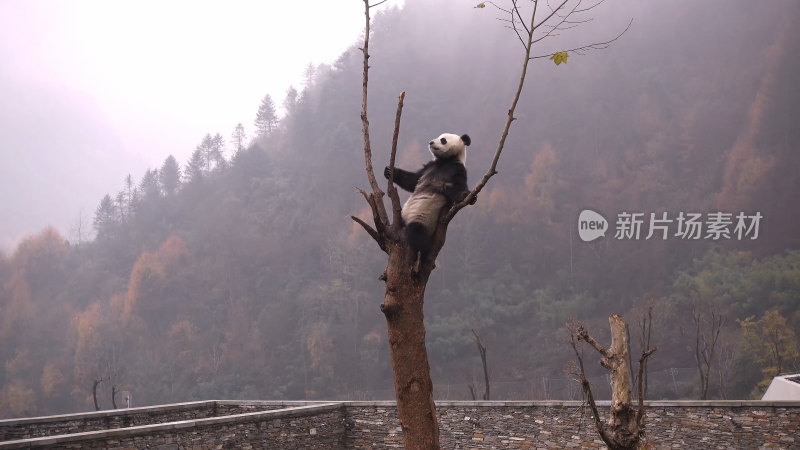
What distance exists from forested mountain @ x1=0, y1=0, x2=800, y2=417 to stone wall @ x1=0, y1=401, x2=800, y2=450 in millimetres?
18149

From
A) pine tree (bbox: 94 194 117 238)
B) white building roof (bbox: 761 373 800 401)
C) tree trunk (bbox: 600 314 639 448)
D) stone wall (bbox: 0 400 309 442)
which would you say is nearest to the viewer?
tree trunk (bbox: 600 314 639 448)

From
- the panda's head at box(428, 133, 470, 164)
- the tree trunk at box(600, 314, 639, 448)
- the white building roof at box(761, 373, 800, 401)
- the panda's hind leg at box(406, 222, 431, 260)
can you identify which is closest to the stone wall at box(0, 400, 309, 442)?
the panda's head at box(428, 133, 470, 164)

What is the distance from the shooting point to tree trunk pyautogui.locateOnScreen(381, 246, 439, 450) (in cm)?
301

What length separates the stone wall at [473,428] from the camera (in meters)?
9.20

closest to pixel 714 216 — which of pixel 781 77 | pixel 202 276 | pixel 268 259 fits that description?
pixel 781 77

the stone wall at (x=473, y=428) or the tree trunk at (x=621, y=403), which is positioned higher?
the tree trunk at (x=621, y=403)

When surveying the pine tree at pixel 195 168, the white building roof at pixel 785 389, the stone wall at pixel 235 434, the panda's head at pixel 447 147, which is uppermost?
the pine tree at pixel 195 168

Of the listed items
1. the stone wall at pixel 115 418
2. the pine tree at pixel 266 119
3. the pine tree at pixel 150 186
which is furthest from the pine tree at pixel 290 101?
the stone wall at pixel 115 418

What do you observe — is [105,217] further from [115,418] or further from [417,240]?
[417,240]

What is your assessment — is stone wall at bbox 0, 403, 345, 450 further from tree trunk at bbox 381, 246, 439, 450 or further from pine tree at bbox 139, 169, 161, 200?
pine tree at bbox 139, 169, 161, 200

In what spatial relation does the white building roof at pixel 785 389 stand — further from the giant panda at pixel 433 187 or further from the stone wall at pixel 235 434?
the giant panda at pixel 433 187

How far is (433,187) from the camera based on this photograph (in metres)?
5.06

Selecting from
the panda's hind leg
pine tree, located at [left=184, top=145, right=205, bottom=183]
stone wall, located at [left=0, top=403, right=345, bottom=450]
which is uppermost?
pine tree, located at [left=184, top=145, right=205, bottom=183]

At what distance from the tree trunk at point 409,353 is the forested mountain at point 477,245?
85.8 feet
